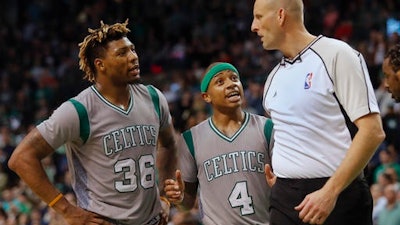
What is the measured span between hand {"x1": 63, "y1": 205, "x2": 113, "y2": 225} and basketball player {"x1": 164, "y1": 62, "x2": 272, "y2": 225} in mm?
489

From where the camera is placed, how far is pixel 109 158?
5.62 metres

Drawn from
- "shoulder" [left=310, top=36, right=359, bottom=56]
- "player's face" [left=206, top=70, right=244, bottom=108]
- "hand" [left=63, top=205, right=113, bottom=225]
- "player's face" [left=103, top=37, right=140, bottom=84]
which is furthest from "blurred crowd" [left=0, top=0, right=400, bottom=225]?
"shoulder" [left=310, top=36, right=359, bottom=56]

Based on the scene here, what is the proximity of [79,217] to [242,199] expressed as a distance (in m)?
1.06

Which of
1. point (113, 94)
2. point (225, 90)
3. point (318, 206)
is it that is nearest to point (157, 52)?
point (225, 90)

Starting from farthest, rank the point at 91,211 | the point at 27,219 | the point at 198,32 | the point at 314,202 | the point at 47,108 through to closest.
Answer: the point at 198,32, the point at 47,108, the point at 27,219, the point at 91,211, the point at 314,202

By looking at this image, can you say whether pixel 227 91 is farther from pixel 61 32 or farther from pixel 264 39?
pixel 61 32

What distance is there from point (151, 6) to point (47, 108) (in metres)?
3.96

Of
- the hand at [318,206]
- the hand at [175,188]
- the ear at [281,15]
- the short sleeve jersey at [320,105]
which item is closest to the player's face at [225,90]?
the hand at [175,188]

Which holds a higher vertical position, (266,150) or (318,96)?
(318,96)

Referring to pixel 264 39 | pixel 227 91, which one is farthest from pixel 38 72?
pixel 264 39

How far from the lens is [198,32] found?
17328 millimetres

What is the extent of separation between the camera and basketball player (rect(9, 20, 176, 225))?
18.0 feet

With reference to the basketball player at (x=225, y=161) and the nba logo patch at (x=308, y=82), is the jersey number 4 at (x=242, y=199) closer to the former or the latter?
the basketball player at (x=225, y=161)

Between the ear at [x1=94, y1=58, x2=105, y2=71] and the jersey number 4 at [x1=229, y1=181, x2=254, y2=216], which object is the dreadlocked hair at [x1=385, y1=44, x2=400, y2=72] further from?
the ear at [x1=94, y1=58, x2=105, y2=71]
